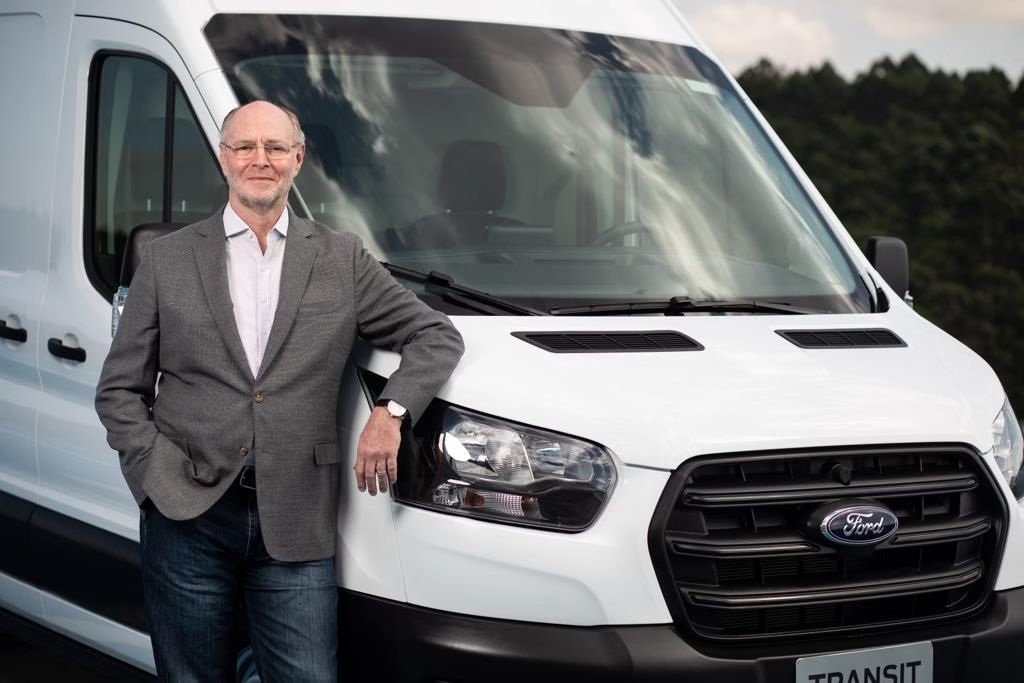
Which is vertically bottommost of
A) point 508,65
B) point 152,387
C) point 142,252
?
point 152,387

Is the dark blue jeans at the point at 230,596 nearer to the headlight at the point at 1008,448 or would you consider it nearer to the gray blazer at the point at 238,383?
the gray blazer at the point at 238,383

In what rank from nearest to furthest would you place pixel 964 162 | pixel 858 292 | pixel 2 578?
pixel 858 292 → pixel 2 578 → pixel 964 162

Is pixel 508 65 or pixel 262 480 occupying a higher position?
pixel 508 65

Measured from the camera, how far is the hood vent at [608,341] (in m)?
3.61

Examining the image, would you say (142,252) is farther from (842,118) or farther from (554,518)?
(842,118)

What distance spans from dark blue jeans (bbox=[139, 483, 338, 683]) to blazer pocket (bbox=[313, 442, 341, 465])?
164 millimetres

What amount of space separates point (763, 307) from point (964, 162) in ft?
89.2

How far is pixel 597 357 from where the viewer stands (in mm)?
3576

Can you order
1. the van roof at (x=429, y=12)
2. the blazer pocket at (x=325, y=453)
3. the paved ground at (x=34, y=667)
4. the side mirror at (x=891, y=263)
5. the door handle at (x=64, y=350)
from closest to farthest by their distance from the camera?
the blazer pocket at (x=325, y=453) → the van roof at (x=429, y=12) → the door handle at (x=64, y=350) → the side mirror at (x=891, y=263) → the paved ground at (x=34, y=667)

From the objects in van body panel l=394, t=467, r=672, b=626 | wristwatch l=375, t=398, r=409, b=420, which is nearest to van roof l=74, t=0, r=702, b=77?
wristwatch l=375, t=398, r=409, b=420

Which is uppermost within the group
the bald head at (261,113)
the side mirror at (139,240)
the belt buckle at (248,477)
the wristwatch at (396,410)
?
the bald head at (261,113)

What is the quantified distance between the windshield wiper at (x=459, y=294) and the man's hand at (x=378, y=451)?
508 millimetres

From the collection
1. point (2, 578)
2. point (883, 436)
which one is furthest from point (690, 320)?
point (2, 578)

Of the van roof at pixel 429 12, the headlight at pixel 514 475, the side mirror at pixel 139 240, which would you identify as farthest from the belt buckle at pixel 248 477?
the van roof at pixel 429 12
